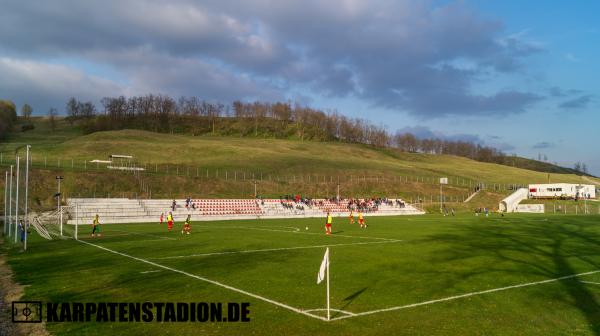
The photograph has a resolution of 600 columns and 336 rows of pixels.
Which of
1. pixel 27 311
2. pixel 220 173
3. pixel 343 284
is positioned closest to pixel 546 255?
pixel 343 284

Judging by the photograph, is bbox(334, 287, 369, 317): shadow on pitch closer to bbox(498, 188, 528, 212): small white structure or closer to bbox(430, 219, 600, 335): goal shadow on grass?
bbox(430, 219, 600, 335): goal shadow on grass

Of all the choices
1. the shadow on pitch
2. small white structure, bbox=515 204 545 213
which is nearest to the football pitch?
the shadow on pitch

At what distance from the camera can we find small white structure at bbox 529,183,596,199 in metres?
98.8

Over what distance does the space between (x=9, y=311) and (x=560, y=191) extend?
10601cm

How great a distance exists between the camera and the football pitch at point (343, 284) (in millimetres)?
11586

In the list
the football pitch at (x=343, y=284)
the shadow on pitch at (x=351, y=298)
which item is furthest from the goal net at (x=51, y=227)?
the shadow on pitch at (x=351, y=298)

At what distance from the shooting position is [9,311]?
43.5 ft

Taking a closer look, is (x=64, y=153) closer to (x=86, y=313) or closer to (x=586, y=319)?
(x=86, y=313)

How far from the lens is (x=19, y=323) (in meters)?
12.0

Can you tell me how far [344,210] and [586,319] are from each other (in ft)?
210

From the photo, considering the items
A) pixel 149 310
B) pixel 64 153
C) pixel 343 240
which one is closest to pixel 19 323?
pixel 149 310

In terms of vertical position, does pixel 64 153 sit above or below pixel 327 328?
above

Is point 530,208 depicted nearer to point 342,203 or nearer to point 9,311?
point 342,203

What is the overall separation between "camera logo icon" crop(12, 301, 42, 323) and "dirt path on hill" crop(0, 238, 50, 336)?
140mm
